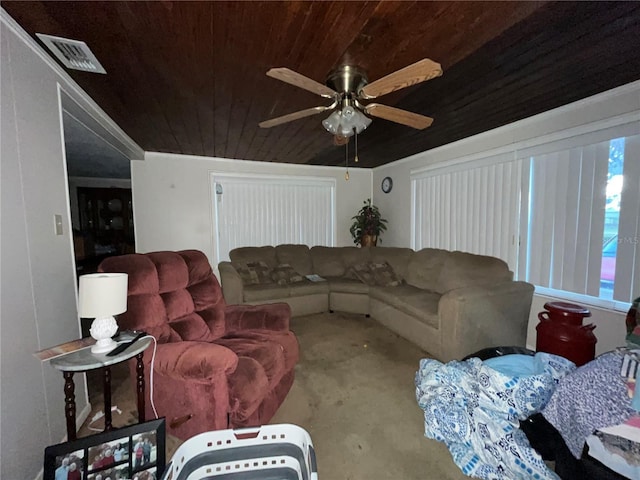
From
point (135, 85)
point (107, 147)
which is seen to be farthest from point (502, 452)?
point (107, 147)

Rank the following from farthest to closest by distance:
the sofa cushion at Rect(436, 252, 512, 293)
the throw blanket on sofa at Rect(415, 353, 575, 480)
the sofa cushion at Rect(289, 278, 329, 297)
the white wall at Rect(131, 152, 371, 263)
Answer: the white wall at Rect(131, 152, 371, 263)
the sofa cushion at Rect(289, 278, 329, 297)
the sofa cushion at Rect(436, 252, 512, 293)
the throw blanket on sofa at Rect(415, 353, 575, 480)

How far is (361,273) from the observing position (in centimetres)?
410

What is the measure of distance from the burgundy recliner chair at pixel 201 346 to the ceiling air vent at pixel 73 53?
1.19m

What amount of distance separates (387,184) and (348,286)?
83.4 inches

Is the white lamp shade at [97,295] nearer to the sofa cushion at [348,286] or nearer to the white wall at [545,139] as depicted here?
the sofa cushion at [348,286]

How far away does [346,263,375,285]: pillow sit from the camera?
3.96 m

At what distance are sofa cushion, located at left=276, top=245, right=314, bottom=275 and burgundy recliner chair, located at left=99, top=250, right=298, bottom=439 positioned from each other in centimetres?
196

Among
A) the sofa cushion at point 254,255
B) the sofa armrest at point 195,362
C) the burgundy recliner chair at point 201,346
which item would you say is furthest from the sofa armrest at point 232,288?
the sofa armrest at point 195,362

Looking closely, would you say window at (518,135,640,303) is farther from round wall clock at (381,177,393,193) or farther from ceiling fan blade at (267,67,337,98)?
ceiling fan blade at (267,67,337,98)

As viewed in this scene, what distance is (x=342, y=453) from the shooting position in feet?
5.24

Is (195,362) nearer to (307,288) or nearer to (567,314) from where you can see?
(307,288)

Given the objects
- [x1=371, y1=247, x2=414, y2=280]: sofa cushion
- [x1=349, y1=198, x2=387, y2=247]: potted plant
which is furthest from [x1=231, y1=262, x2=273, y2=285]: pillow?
[x1=349, y1=198, x2=387, y2=247]: potted plant

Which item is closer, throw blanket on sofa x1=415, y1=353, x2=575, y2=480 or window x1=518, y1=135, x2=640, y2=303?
throw blanket on sofa x1=415, y1=353, x2=575, y2=480

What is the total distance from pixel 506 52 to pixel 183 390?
268 centimetres
